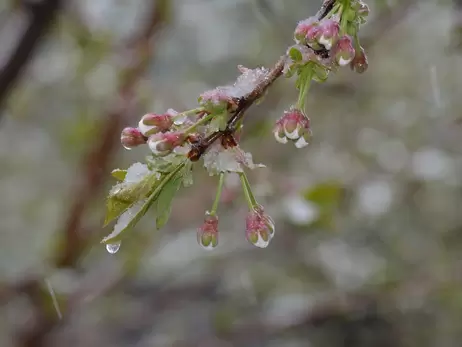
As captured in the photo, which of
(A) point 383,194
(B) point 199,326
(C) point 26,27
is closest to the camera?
(C) point 26,27

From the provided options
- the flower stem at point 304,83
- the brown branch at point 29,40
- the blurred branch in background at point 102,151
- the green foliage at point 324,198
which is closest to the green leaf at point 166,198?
the flower stem at point 304,83

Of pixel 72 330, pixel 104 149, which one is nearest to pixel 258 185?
pixel 104 149

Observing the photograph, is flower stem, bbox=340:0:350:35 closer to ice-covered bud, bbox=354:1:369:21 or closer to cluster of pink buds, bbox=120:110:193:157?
ice-covered bud, bbox=354:1:369:21

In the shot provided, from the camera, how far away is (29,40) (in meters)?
1.23

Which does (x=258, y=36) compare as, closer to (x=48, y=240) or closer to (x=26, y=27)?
(x=26, y=27)

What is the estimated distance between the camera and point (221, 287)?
94.1 inches

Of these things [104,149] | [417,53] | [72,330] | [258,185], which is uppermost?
[417,53]

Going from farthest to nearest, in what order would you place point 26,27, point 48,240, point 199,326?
point 199,326 < point 48,240 < point 26,27

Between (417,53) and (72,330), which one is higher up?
(417,53)

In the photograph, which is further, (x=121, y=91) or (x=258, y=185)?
(x=121, y=91)

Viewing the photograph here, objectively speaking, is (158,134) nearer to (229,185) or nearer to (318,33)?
(318,33)

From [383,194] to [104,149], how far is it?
2.47 feet

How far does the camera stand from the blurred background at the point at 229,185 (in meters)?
1.40

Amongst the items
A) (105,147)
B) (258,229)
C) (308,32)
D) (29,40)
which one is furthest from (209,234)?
(105,147)
